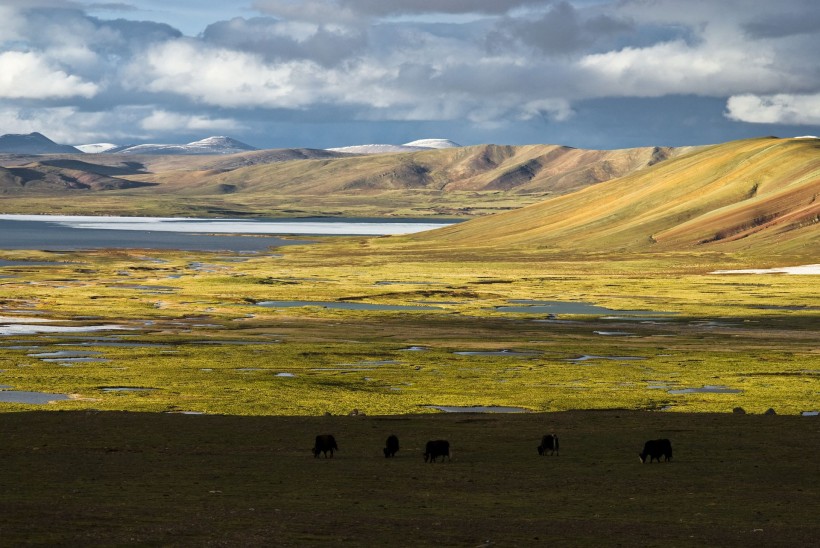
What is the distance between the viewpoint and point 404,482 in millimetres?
33688

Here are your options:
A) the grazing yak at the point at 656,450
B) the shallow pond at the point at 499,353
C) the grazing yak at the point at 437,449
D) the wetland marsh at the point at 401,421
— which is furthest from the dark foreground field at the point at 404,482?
the shallow pond at the point at 499,353

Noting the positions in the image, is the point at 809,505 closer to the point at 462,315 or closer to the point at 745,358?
the point at 745,358

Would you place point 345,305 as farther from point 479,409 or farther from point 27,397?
point 479,409

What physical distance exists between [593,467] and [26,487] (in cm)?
1763

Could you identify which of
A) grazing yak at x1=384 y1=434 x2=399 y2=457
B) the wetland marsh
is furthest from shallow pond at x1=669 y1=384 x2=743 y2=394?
grazing yak at x1=384 y1=434 x2=399 y2=457

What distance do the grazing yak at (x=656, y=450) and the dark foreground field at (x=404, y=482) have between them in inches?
36.5

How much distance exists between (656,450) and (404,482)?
30.7ft

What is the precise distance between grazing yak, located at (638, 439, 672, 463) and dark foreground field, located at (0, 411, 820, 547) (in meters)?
0.93

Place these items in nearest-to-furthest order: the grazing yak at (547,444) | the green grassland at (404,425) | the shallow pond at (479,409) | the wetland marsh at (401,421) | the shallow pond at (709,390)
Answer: the green grassland at (404,425), the wetland marsh at (401,421), the grazing yak at (547,444), the shallow pond at (479,409), the shallow pond at (709,390)

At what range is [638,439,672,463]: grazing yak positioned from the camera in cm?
3759

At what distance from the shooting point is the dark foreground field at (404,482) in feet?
84.9

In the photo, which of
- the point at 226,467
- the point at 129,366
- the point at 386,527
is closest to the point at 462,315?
the point at 129,366

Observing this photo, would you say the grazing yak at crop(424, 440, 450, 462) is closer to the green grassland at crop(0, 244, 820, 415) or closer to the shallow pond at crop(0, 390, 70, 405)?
the green grassland at crop(0, 244, 820, 415)

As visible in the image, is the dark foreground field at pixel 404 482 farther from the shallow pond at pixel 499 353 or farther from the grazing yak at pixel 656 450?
the shallow pond at pixel 499 353
